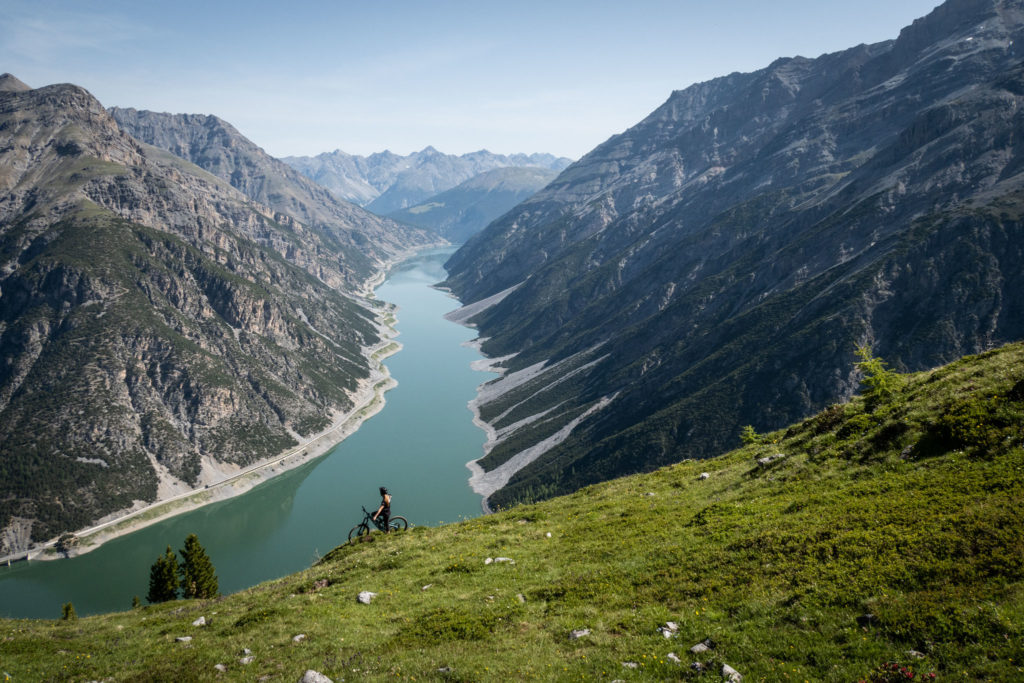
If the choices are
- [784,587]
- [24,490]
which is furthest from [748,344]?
[24,490]

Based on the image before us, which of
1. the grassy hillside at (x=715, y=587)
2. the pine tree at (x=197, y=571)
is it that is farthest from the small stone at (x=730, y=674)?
the pine tree at (x=197, y=571)

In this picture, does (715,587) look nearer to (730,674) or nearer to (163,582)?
(730,674)

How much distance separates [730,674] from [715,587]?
525 centimetres

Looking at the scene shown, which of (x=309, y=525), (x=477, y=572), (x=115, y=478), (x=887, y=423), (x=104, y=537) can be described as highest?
(x=887, y=423)

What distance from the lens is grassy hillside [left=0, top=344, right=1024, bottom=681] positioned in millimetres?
16031

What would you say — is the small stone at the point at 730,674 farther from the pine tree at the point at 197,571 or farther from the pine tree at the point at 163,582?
the pine tree at the point at 163,582

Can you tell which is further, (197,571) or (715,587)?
(197,571)

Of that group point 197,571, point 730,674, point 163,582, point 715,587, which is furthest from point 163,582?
point 730,674

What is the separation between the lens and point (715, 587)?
68.0ft

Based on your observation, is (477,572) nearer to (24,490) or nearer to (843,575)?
(843,575)

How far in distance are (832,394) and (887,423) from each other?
15804 centimetres

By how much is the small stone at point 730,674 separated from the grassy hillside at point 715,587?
0.81ft

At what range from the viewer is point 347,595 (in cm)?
2694

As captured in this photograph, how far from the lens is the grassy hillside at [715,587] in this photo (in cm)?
1603
